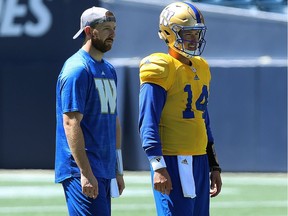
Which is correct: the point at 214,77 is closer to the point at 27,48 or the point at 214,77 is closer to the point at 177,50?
the point at 27,48

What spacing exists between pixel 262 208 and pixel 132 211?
1449mm

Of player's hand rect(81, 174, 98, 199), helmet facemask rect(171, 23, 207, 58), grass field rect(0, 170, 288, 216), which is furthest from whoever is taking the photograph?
grass field rect(0, 170, 288, 216)

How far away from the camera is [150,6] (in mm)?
14773

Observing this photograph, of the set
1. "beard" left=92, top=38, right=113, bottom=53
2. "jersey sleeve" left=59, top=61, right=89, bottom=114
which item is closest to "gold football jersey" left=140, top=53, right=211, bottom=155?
"beard" left=92, top=38, right=113, bottom=53

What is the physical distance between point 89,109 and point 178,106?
0.56m

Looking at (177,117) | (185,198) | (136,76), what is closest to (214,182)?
(185,198)

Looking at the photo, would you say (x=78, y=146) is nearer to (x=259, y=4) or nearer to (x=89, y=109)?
(x=89, y=109)

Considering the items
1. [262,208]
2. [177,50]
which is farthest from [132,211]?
[177,50]

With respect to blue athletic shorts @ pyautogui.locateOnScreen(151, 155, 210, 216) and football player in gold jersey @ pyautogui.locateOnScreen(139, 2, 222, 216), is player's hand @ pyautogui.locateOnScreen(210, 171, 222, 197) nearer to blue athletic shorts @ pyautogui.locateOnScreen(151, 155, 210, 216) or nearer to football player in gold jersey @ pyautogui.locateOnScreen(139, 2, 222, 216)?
football player in gold jersey @ pyautogui.locateOnScreen(139, 2, 222, 216)

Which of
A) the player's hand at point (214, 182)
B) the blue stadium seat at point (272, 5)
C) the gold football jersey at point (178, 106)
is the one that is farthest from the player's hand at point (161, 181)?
the blue stadium seat at point (272, 5)

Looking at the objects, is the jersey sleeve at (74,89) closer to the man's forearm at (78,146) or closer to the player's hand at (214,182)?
the man's forearm at (78,146)

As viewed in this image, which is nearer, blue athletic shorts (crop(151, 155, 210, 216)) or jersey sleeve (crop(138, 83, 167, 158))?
jersey sleeve (crop(138, 83, 167, 158))

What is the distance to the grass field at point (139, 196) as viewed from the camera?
996 cm

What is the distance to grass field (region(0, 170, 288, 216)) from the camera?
392 inches
